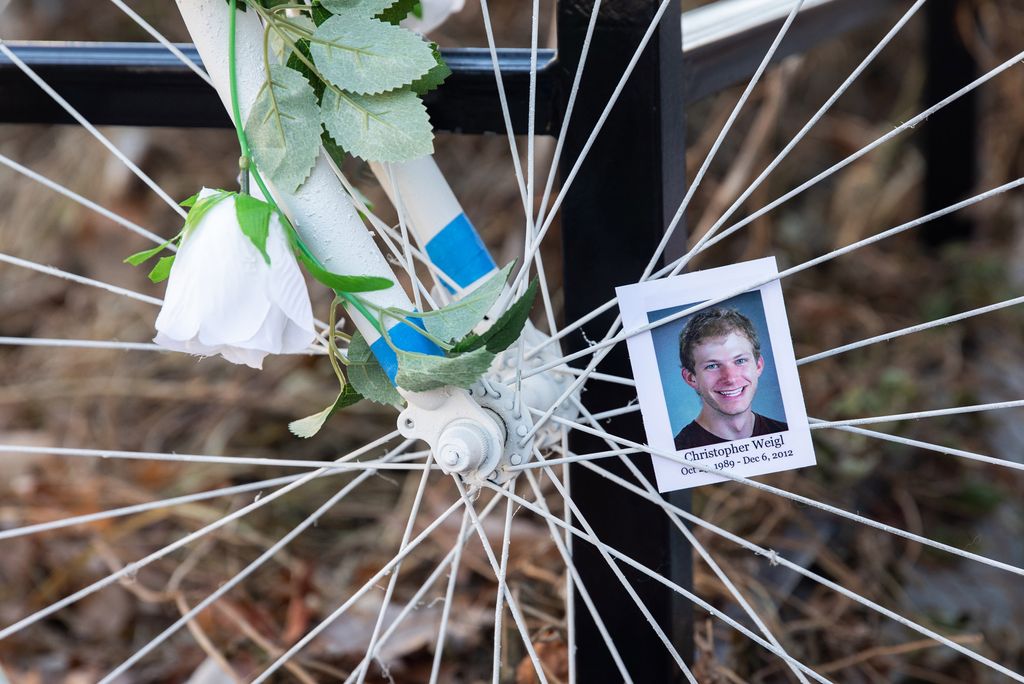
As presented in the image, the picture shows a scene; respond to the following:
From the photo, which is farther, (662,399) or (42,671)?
(42,671)

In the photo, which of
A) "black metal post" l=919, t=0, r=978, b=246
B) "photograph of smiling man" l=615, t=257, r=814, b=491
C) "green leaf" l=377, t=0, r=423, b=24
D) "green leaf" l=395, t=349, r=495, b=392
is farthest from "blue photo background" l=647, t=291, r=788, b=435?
"black metal post" l=919, t=0, r=978, b=246

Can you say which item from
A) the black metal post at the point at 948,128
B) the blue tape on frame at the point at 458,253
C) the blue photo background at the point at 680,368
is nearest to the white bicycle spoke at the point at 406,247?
the blue tape on frame at the point at 458,253

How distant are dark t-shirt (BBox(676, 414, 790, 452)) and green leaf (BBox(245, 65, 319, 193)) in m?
0.24

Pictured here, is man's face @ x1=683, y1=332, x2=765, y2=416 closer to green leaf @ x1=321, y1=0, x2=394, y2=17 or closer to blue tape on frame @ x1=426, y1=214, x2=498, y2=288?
blue tape on frame @ x1=426, y1=214, x2=498, y2=288

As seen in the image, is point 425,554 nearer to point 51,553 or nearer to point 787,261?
point 51,553

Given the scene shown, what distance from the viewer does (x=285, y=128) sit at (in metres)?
0.49

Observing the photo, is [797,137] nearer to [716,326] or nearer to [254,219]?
[716,326]

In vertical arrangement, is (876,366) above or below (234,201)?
below

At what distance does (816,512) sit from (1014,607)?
216mm

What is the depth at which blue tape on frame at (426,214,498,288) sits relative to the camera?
0.61 meters

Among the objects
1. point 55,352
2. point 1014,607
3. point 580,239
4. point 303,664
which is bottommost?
point 1014,607

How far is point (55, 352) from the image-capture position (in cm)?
157

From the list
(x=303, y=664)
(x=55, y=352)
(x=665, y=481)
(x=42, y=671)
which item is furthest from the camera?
(x=55, y=352)

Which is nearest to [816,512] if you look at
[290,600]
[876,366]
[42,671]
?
[876,366]
